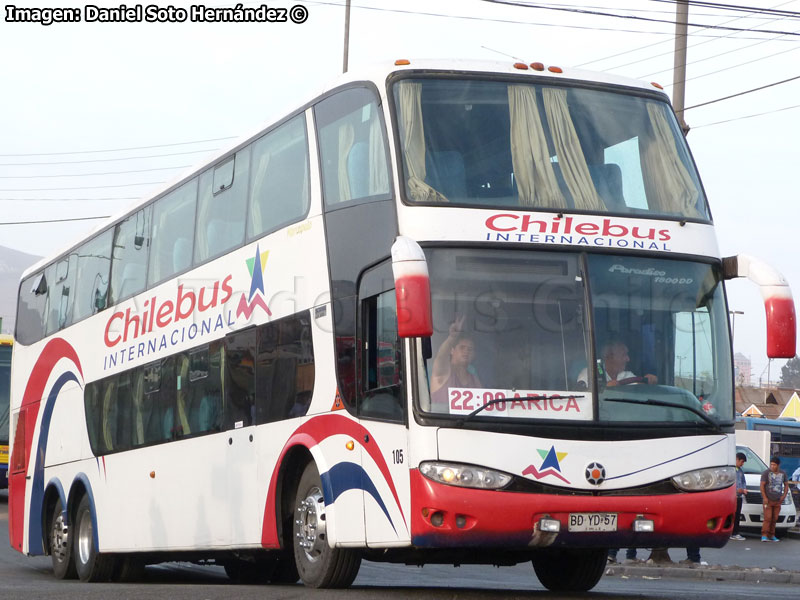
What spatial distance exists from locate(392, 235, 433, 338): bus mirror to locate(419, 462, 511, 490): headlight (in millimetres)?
1021

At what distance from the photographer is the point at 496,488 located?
931 centimetres

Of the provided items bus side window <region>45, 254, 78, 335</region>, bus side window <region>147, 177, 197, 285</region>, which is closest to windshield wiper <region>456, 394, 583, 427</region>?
bus side window <region>147, 177, 197, 285</region>

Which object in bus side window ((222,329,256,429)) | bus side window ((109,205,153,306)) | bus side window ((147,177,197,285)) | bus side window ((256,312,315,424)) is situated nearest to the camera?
bus side window ((256,312,315,424))

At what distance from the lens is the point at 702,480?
32.2 feet

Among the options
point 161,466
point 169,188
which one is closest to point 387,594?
point 161,466

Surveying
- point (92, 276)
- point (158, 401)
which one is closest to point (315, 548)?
point (158, 401)

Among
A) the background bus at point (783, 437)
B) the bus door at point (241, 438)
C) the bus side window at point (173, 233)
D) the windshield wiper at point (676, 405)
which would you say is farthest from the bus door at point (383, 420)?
the background bus at point (783, 437)

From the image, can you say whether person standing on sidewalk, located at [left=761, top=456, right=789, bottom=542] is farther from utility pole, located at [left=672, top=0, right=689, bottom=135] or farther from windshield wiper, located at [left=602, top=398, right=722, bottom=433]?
windshield wiper, located at [left=602, top=398, right=722, bottom=433]

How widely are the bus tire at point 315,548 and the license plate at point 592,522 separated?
1926 mm

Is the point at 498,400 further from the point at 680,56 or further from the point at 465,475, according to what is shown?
the point at 680,56

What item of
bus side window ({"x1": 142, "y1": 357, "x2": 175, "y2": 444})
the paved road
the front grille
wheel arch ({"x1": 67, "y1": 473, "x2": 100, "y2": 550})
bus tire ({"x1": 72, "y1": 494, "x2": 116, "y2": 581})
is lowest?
the paved road

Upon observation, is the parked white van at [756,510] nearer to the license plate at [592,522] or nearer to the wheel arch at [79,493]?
the wheel arch at [79,493]

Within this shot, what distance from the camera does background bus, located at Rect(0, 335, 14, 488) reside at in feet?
104

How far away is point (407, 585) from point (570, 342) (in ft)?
21.2
